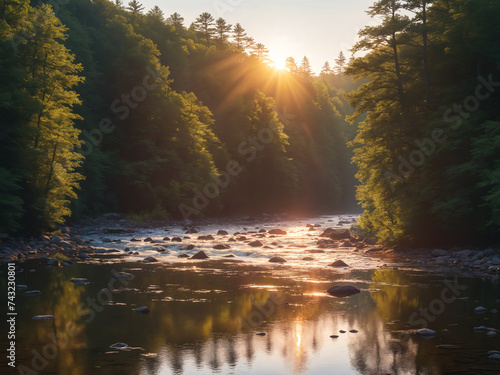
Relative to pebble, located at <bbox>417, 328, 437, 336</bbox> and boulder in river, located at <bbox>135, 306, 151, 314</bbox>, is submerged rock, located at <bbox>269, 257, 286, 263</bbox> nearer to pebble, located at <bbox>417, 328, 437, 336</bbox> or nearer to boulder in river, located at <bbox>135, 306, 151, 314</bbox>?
boulder in river, located at <bbox>135, 306, 151, 314</bbox>

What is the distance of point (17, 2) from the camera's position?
1389 inches

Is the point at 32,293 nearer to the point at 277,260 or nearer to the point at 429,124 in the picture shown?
the point at 277,260

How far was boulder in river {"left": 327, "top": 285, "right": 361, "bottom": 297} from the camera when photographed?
1991 centimetres

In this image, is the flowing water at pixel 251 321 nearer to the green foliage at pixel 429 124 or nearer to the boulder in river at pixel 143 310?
the boulder in river at pixel 143 310

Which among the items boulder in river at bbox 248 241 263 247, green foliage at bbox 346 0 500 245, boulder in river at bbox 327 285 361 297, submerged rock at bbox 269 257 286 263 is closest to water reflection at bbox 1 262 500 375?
boulder in river at bbox 327 285 361 297

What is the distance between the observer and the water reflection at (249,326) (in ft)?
38.0

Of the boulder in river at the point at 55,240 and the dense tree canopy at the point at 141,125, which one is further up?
the dense tree canopy at the point at 141,125

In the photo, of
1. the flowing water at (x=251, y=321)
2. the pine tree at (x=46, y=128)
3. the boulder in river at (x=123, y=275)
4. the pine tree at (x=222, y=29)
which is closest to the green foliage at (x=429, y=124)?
the flowing water at (x=251, y=321)

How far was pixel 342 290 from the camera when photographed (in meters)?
20.1

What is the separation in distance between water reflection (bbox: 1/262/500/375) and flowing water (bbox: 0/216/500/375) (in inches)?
1.4

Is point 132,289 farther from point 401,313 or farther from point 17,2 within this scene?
point 17,2

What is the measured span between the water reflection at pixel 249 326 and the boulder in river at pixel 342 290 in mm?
364

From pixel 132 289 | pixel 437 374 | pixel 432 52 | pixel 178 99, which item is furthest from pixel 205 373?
pixel 178 99

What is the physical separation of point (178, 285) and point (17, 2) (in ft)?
80.4
